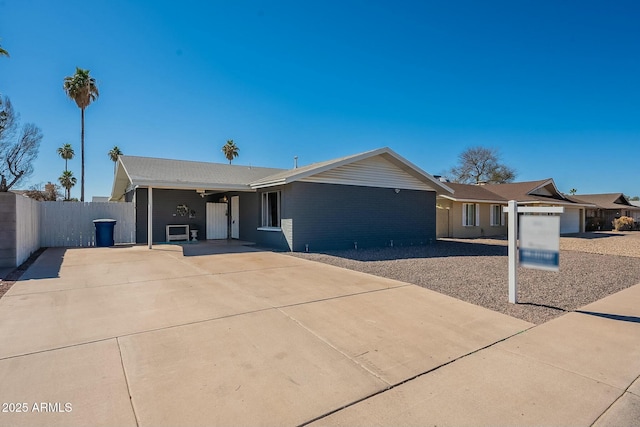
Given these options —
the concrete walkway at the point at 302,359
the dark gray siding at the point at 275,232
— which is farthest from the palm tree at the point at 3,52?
the dark gray siding at the point at 275,232

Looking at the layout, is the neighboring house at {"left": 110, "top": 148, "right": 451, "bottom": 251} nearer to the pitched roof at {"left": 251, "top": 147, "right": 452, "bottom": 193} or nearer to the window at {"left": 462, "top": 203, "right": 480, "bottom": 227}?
the pitched roof at {"left": 251, "top": 147, "right": 452, "bottom": 193}

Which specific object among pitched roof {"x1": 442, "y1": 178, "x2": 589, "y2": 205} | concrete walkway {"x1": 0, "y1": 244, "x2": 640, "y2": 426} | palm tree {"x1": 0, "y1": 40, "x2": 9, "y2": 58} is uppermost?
palm tree {"x1": 0, "y1": 40, "x2": 9, "y2": 58}

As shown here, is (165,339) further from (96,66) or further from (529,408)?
(96,66)

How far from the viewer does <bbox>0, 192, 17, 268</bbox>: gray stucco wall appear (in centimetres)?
793

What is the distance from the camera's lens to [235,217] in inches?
634

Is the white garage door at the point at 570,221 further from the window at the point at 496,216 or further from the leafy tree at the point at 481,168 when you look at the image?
the leafy tree at the point at 481,168

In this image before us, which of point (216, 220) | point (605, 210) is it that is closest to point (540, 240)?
point (216, 220)

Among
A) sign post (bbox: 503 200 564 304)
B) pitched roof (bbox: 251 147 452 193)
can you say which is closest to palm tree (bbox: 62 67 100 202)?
pitched roof (bbox: 251 147 452 193)

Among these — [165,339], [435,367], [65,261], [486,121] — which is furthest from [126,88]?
[486,121]

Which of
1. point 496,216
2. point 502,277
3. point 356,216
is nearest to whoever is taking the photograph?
point 502,277

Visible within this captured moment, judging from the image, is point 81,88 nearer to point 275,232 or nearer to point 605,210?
point 275,232

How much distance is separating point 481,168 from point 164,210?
1700 inches

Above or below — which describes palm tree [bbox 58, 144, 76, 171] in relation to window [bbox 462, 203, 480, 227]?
above

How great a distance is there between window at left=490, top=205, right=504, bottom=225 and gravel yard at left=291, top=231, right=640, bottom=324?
11.7m
